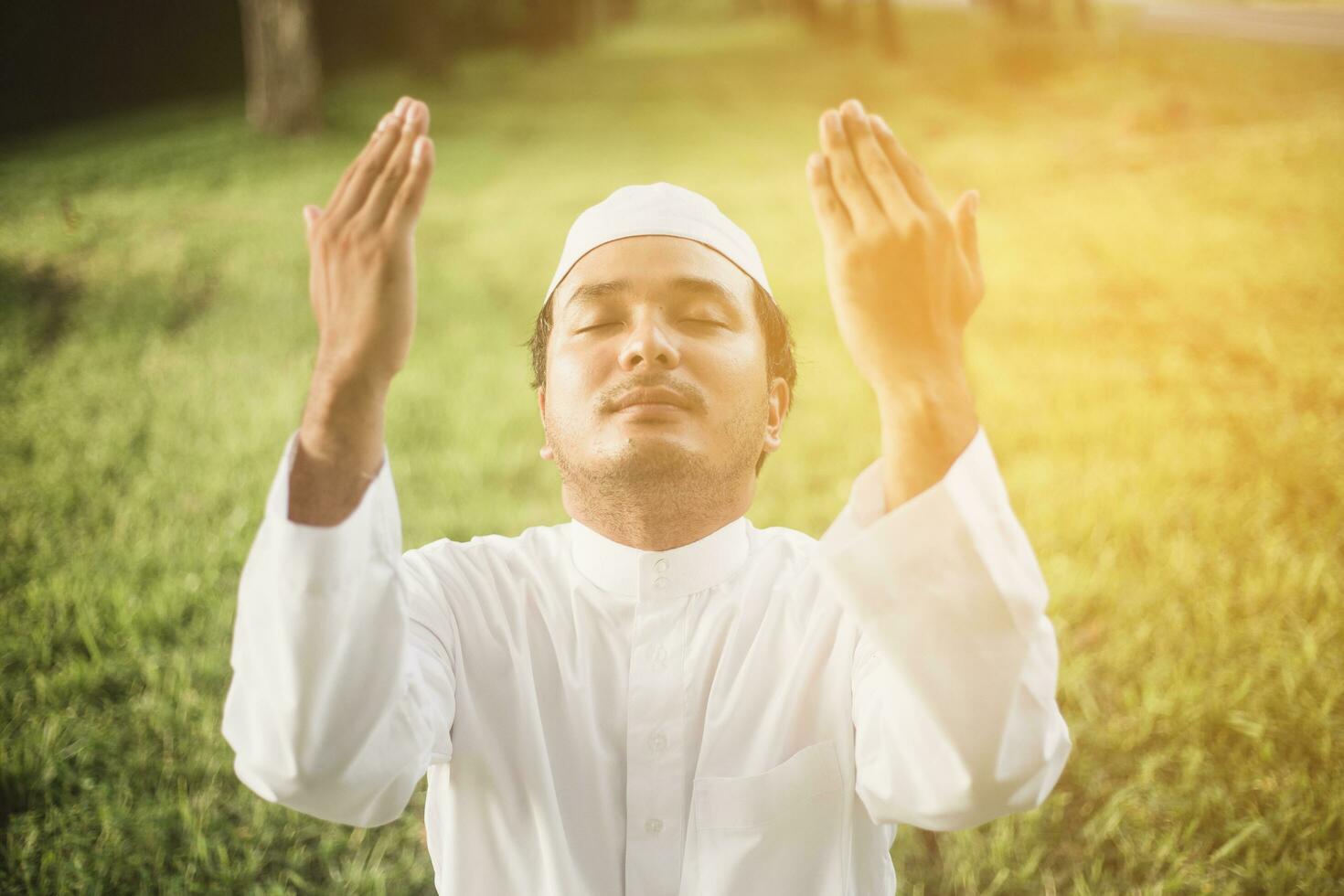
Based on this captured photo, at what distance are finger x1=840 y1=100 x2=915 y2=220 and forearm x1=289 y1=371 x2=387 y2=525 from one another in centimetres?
57

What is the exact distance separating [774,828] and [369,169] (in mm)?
950

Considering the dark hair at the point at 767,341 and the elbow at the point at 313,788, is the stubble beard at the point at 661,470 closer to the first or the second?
the dark hair at the point at 767,341

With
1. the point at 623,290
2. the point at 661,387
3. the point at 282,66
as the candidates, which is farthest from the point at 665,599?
the point at 282,66

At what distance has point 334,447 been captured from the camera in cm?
104

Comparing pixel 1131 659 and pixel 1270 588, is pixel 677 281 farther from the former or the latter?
pixel 1270 588

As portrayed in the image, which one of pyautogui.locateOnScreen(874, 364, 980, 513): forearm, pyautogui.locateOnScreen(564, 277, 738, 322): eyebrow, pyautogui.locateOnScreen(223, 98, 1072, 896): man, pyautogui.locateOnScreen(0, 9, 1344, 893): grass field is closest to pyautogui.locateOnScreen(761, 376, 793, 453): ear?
pyautogui.locateOnScreen(223, 98, 1072, 896): man

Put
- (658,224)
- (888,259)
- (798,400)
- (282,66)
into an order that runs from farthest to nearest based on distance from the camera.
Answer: (282,66), (798,400), (658,224), (888,259)

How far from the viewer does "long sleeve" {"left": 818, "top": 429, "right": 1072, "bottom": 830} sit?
3.30 feet

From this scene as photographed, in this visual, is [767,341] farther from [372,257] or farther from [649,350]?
[372,257]

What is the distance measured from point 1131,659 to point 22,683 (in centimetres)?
278

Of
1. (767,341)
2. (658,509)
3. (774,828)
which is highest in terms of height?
(767,341)

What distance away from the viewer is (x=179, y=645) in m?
2.50


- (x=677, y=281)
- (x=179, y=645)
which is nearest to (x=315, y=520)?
(x=677, y=281)

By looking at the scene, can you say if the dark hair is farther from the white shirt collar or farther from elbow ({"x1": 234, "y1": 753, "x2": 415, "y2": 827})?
elbow ({"x1": 234, "y1": 753, "x2": 415, "y2": 827})
